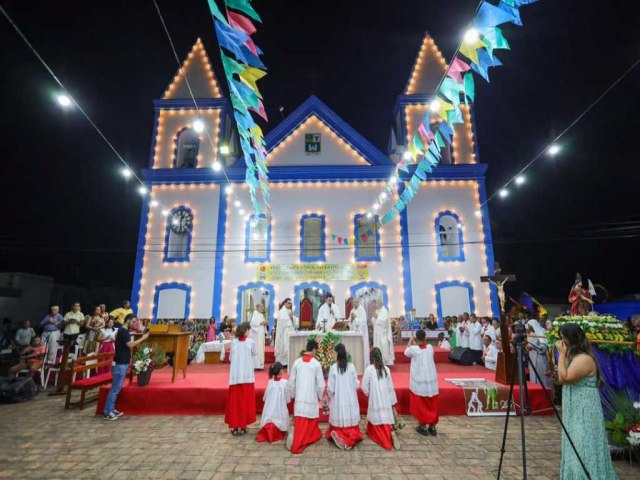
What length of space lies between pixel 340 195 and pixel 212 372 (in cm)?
976

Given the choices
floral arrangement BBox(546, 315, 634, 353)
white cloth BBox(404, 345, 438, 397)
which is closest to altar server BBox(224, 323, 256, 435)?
white cloth BBox(404, 345, 438, 397)

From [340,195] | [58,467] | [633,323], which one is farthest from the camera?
[340,195]

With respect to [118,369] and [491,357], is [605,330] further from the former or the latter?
[118,369]

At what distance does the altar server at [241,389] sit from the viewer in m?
5.44

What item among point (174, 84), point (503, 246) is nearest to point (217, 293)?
point (174, 84)

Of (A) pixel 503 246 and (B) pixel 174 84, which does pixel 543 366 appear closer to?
(B) pixel 174 84

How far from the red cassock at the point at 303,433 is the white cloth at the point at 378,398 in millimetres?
867

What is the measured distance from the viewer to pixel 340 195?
15680 millimetres

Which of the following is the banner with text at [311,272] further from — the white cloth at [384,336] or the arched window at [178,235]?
the white cloth at [384,336]

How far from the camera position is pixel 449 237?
1539cm

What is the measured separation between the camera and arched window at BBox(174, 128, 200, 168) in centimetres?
1652

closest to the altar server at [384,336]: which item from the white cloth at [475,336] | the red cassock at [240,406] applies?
the white cloth at [475,336]

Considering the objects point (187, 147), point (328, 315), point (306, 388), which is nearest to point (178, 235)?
point (187, 147)

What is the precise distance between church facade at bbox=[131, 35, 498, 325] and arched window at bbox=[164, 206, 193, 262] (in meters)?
0.05
